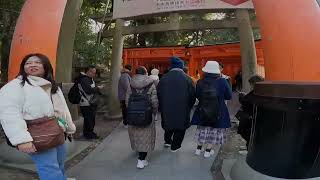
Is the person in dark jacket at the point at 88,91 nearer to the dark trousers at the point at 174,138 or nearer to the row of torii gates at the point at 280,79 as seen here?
the row of torii gates at the point at 280,79

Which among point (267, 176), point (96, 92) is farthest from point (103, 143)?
point (267, 176)

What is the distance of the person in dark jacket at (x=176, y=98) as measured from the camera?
6.41 m

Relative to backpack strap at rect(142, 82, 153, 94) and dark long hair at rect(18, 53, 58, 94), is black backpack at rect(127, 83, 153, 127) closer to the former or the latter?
backpack strap at rect(142, 82, 153, 94)

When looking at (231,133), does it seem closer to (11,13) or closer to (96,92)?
(96,92)

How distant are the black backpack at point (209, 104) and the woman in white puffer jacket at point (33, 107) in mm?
2689

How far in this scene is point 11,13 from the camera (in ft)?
32.6

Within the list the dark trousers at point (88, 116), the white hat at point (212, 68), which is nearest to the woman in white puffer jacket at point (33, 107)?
the white hat at point (212, 68)

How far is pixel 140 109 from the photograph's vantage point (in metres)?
5.84

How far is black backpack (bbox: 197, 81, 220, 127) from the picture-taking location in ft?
20.3

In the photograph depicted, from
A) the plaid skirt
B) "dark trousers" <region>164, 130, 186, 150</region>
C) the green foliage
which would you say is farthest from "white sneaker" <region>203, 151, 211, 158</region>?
the green foliage

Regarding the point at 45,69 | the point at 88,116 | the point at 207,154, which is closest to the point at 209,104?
the point at 207,154

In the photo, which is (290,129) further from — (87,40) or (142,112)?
(87,40)

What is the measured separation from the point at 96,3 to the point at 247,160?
1320 cm

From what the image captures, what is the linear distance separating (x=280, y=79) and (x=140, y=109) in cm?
192
